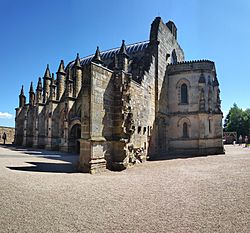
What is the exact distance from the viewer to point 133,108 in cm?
1303

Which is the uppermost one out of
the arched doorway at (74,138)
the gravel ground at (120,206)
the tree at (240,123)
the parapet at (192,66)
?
the parapet at (192,66)

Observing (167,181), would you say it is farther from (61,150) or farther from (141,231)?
(61,150)

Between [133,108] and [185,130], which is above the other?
[133,108]

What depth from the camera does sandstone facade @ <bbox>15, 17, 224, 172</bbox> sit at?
32.9ft

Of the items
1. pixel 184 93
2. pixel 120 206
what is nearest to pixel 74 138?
pixel 184 93

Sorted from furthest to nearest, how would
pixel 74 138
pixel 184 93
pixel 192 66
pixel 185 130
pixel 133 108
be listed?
pixel 74 138 → pixel 184 93 → pixel 185 130 → pixel 192 66 → pixel 133 108

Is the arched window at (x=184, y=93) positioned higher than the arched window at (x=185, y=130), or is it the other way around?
the arched window at (x=184, y=93)

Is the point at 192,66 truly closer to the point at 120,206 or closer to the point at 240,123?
the point at 120,206

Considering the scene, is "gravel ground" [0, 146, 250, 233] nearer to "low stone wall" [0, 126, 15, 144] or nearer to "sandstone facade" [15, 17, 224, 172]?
"sandstone facade" [15, 17, 224, 172]

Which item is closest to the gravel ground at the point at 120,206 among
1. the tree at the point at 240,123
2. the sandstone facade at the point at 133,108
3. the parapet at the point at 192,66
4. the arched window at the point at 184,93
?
the sandstone facade at the point at 133,108

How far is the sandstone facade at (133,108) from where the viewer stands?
394 inches

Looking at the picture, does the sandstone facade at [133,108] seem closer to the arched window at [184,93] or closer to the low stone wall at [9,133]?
the arched window at [184,93]

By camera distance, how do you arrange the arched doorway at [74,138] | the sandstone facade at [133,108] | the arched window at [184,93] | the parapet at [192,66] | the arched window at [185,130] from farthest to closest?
the arched doorway at [74,138] → the arched window at [184,93] → the arched window at [185,130] → the parapet at [192,66] → the sandstone facade at [133,108]

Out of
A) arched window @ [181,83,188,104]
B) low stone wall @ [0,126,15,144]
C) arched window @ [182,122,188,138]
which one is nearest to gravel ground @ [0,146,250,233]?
arched window @ [182,122,188,138]
